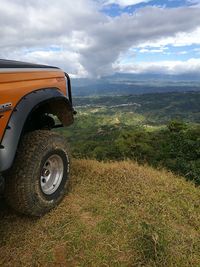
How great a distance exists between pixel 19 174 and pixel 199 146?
845 cm

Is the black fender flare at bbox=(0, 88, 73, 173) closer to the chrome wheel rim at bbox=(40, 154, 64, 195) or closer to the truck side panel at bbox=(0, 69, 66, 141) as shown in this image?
the truck side panel at bbox=(0, 69, 66, 141)

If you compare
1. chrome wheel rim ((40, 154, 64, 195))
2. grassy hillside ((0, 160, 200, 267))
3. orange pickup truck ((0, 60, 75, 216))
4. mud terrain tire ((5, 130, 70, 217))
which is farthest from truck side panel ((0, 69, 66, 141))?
grassy hillside ((0, 160, 200, 267))

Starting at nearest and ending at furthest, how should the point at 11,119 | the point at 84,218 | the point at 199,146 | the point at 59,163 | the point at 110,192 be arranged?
the point at 11,119 → the point at 84,218 → the point at 59,163 → the point at 110,192 → the point at 199,146

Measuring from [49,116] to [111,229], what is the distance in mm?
2355

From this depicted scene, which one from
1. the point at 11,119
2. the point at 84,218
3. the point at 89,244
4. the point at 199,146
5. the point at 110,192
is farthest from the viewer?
the point at 199,146

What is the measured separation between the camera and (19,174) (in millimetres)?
4531

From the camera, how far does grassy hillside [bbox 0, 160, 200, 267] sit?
167 inches

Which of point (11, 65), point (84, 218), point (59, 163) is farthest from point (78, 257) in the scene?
point (11, 65)

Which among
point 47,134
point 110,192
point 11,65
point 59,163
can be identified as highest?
point 11,65

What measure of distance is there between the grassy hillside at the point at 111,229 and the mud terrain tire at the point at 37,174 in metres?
0.27

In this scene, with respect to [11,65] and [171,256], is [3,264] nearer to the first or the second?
[171,256]

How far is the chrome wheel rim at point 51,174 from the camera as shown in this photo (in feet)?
Answer: 16.9

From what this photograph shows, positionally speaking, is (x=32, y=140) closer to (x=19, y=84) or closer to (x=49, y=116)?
(x=19, y=84)

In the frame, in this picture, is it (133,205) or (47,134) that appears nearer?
(47,134)
